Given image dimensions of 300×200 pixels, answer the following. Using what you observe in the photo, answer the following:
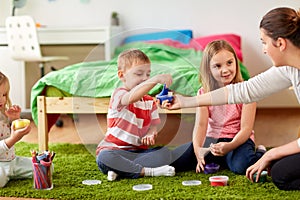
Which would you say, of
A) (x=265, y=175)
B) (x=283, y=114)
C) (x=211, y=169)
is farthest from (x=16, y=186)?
(x=283, y=114)

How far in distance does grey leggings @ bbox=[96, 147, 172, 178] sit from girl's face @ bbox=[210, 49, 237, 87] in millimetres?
343

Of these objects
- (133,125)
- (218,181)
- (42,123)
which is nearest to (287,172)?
(218,181)


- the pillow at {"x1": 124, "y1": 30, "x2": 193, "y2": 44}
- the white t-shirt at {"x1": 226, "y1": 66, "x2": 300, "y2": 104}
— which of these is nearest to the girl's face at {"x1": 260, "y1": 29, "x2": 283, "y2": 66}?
the white t-shirt at {"x1": 226, "y1": 66, "x2": 300, "y2": 104}

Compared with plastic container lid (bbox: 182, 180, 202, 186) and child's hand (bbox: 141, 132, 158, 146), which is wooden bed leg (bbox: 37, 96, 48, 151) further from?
plastic container lid (bbox: 182, 180, 202, 186)

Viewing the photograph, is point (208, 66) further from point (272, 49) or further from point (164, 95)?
point (272, 49)

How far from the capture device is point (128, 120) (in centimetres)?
206

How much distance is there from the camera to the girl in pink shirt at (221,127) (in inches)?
82.7

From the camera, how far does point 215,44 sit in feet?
6.97

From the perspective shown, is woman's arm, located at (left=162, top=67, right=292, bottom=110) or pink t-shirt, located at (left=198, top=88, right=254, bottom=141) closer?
woman's arm, located at (left=162, top=67, right=292, bottom=110)

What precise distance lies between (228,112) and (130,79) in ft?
1.38

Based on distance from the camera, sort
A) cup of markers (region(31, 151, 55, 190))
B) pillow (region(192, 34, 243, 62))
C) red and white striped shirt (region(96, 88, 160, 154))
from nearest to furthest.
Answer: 1. cup of markers (region(31, 151, 55, 190))
2. red and white striped shirt (region(96, 88, 160, 154))
3. pillow (region(192, 34, 243, 62))

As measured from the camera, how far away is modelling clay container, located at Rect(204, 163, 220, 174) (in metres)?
2.14

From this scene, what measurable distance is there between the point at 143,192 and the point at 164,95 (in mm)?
373

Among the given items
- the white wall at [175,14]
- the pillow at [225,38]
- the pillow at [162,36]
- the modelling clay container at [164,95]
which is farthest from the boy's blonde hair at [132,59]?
the white wall at [175,14]
